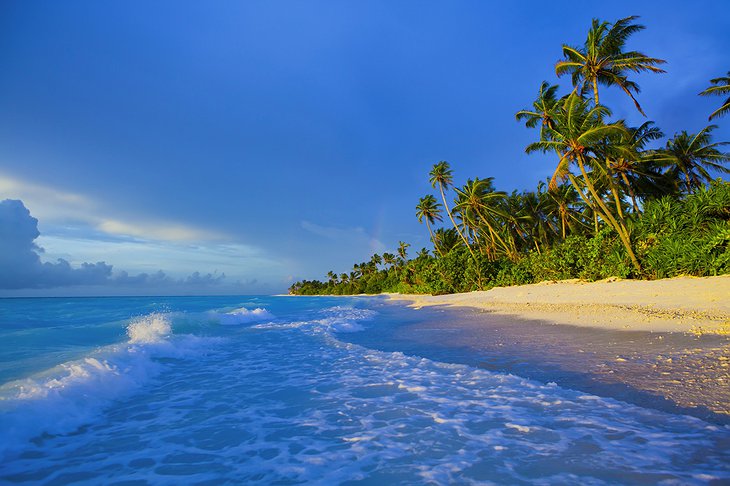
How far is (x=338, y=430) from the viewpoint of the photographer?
13.4 ft

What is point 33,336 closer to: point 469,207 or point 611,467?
point 611,467

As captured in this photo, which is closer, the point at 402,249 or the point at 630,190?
the point at 630,190

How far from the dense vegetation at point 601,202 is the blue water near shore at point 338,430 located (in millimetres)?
17739

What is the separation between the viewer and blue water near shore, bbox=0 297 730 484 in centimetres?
302

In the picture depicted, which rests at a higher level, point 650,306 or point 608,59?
point 608,59

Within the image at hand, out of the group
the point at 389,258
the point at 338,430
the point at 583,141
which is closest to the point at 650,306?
the point at 583,141

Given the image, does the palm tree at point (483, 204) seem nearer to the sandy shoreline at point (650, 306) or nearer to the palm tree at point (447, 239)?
the palm tree at point (447, 239)

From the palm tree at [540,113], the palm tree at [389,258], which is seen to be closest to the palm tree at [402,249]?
the palm tree at [389,258]

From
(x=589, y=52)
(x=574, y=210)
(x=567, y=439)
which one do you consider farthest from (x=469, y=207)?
(x=567, y=439)

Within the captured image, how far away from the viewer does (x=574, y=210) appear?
129 ft

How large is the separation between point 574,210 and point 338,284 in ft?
252

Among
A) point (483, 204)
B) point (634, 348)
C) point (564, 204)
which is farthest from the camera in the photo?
point (483, 204)

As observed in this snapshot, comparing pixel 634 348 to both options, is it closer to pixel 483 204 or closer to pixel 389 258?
pixel 483 204

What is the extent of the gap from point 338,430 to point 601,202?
76.3 feet
